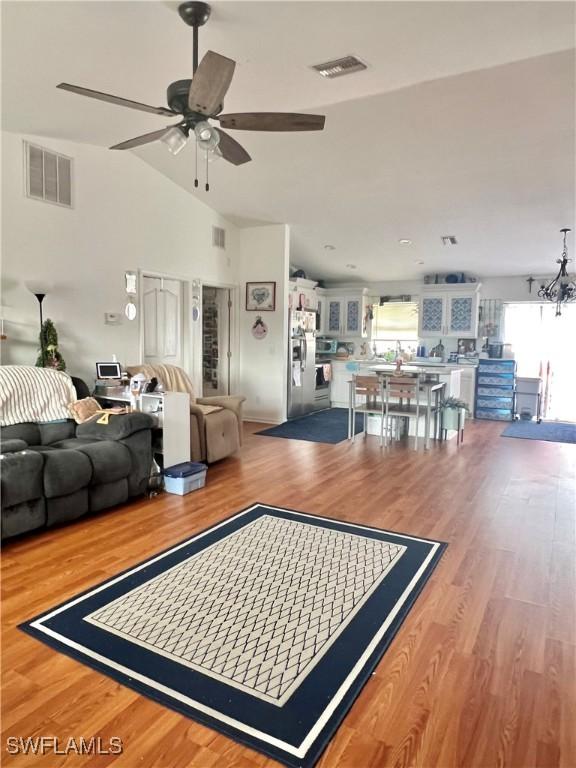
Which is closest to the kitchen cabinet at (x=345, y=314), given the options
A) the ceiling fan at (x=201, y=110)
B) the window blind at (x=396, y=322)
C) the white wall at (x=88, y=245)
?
the window blind at (x=396, y=322)

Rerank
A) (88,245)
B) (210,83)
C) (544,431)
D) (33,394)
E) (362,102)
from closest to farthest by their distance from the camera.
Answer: (210,83)
(33,394)
(362,102)
(88,245)
(544,431)

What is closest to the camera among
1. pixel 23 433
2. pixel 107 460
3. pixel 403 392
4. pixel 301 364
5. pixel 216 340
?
pixel 107 460

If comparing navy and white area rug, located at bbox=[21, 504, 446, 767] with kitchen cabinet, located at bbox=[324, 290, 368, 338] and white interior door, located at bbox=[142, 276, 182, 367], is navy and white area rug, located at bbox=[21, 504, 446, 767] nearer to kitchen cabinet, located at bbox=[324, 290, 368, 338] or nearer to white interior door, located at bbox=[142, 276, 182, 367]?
white interior door, located at bbox=[142, 276, 182, 367]

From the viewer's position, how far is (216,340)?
745cm

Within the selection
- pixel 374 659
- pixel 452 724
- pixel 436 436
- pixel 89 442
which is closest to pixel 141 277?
pixel 89 442

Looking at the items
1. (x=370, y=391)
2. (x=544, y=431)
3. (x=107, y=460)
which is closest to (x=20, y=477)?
(x=107, y=460)

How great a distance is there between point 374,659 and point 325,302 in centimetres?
780

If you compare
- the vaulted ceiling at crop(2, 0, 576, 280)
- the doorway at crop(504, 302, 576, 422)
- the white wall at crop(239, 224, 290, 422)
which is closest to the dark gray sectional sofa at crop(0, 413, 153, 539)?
the vaulted ceiling at crop(2, 0, 576, 280)

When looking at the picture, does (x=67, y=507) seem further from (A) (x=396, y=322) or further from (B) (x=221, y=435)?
(A) (x=396, y=322)

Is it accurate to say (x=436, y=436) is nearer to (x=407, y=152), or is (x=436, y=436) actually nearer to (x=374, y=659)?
(x=407, y=152)

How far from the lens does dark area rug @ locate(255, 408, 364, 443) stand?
642cm

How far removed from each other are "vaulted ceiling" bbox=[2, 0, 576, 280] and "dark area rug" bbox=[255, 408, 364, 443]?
2842 mm

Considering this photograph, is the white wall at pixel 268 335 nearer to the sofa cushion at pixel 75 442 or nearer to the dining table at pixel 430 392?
the dining table at pixel 430 392

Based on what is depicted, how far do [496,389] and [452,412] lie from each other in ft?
8.05
